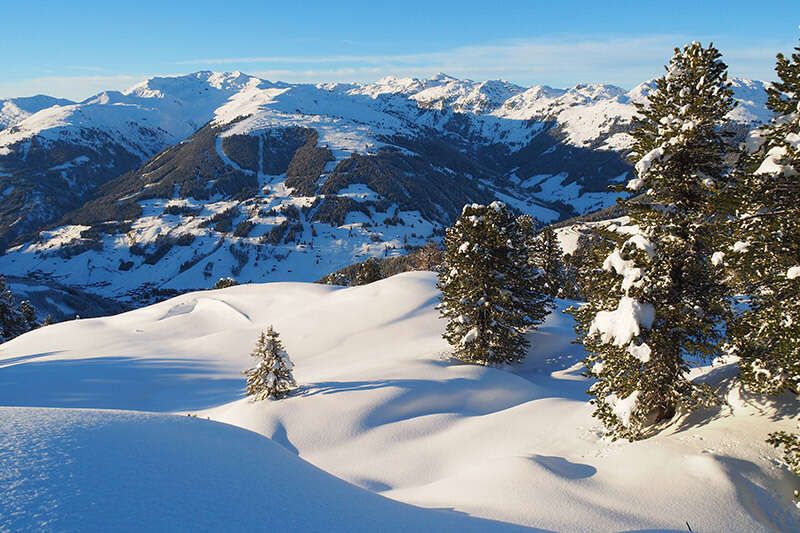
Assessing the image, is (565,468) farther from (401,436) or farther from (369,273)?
(369,273)

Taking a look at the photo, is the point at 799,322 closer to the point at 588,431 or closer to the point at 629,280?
the point at 629,280

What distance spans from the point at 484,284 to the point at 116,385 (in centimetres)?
2368

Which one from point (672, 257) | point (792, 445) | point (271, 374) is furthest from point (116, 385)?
point (792, 445)

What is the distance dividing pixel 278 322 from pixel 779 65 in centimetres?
3939

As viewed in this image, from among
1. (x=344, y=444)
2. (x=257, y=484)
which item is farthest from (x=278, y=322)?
(x=257, y=484)

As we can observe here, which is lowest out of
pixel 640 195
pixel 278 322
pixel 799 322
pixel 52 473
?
pixel 278 322

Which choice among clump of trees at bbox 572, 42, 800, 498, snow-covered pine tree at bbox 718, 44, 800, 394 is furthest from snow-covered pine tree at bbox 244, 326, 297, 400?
snow-covered pine tree at bbox 718, 44, 800, 394

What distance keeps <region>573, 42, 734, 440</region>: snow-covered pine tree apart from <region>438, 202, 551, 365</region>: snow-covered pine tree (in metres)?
15.1

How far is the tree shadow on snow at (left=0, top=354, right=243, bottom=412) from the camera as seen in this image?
2633cm

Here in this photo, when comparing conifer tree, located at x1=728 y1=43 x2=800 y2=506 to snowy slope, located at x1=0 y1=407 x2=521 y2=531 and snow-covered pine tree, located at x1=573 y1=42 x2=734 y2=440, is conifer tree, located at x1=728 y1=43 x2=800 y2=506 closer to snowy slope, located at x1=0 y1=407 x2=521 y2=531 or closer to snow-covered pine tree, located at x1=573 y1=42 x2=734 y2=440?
snow-covered pine tree, located at x1=573 y1=42 x2=734 y2=440

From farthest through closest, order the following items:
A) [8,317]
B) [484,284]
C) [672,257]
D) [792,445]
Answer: [8,317], [484,284], [672,257], [792,445]

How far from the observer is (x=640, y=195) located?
506 inches

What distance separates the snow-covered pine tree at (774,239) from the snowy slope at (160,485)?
7.23m

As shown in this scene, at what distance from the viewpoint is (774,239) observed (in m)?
9.78
